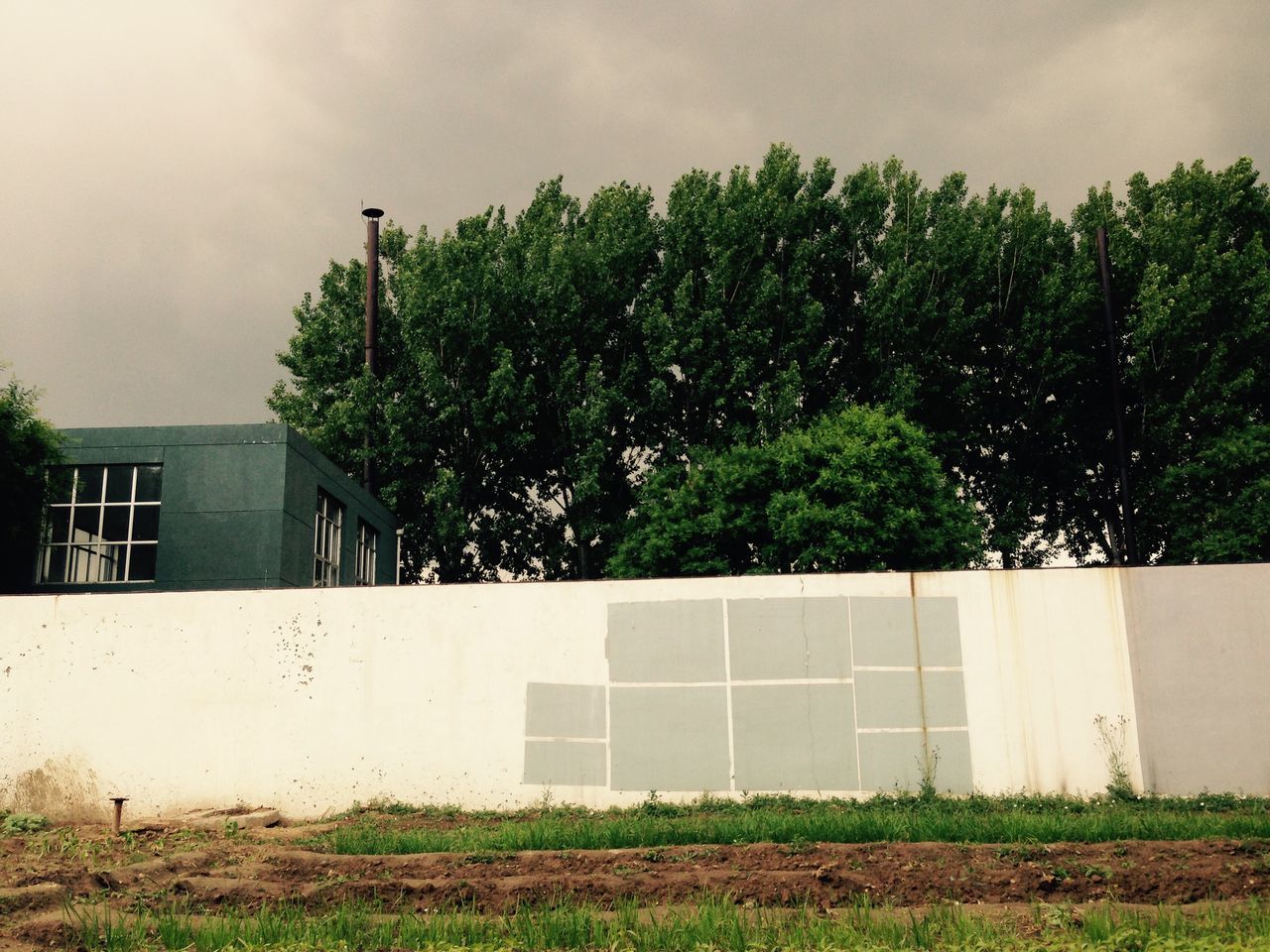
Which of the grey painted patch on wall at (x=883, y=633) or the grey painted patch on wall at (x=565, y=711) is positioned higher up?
the grey painted patch on wall at (x=883, y=633)

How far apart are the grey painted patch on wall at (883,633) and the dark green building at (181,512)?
1301 centimetres

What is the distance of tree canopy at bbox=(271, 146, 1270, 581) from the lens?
33875mm

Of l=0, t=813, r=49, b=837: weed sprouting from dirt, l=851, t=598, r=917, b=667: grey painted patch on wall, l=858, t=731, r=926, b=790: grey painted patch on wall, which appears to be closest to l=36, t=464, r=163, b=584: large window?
l=0, t=813, r=49, b=837: weed sprouting from dirt

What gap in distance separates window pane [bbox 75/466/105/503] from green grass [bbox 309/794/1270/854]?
14297 millimetres

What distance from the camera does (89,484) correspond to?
2477cm

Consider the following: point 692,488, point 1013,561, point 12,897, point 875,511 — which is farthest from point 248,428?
point 1013,561

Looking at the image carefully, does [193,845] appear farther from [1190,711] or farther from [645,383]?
[645,383]

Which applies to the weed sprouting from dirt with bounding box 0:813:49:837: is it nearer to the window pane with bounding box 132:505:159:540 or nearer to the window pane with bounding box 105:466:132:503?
the window pane with bounding box 132:505:159:540

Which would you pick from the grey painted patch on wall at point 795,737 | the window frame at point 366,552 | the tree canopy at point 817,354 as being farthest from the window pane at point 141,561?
the grey painted patch on wall at point 795,737

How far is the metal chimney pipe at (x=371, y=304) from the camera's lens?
36.2 metres

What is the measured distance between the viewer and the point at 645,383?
36.7 meters

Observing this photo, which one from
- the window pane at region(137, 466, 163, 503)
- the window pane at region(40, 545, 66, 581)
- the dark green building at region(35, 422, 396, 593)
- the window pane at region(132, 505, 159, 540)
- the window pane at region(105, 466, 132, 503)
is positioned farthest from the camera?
the window pane at region(40, 545, 66, 581)

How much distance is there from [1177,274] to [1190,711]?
2297cm

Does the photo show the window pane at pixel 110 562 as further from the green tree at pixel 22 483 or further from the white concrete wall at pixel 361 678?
the white concrete wall at pixel 361 678
